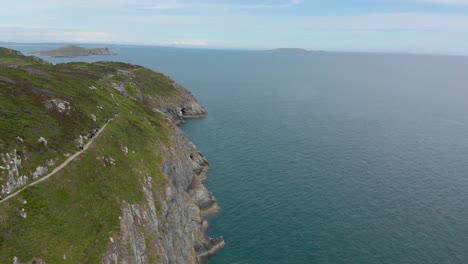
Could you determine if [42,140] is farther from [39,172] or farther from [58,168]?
[39,172]

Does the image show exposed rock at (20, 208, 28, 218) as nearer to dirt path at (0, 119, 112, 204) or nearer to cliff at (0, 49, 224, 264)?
cliff at (0, 49, 224, 264)

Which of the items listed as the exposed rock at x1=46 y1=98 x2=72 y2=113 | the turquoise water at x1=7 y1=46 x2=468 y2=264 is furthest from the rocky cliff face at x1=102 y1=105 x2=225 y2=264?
the exposed rock at x1=46 y1=98 x2=72 y2=113

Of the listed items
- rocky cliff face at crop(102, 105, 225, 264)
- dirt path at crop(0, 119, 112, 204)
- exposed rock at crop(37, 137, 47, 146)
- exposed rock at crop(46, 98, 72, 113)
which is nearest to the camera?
dirt path at crop(0, 119, 112, 204)

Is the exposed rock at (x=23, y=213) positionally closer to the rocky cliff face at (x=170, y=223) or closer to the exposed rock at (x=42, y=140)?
the rocky cliff face at (x=170, y=223)

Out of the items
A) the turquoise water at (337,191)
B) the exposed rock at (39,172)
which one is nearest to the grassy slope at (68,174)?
the exposed rock at (39,172)

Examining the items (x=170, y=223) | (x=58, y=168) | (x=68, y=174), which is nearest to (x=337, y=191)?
(x=170, y=223)

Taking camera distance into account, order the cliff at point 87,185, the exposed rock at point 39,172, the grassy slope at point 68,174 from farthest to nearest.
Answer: the exposed rock at point 39,172 < the cliff at point 87,185 < the grassy slope at point 68,174
